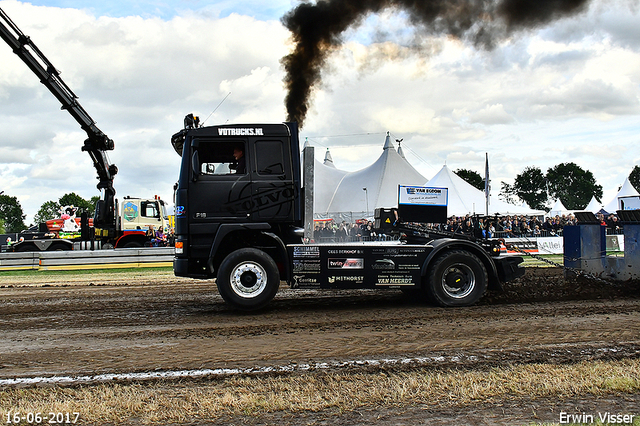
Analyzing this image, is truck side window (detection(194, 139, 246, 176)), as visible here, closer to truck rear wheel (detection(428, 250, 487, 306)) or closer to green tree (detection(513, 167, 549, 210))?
truck rear wheel (detection(428, 250, 487, 306))

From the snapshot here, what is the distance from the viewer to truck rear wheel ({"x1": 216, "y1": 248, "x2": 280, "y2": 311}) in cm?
753

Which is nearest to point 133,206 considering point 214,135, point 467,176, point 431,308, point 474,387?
point 214,135

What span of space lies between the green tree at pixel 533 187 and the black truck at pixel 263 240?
115 meters

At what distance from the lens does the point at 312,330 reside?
21.3 feet

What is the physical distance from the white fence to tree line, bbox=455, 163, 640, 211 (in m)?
100

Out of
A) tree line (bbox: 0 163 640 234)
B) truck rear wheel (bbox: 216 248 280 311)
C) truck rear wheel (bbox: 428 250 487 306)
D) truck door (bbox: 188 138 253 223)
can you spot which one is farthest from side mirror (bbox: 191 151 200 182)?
tree line (bbox: 0 163 640 234)

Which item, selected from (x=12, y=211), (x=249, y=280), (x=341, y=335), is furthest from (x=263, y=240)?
(x=12, y=211)

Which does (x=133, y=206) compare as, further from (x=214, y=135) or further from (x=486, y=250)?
(x=486, y=250)

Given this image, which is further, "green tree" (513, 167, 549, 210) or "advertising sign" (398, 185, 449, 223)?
"green tree" (513, 167, 549, 210)

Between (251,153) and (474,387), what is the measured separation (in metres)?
4.99

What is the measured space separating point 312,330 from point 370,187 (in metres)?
32.3

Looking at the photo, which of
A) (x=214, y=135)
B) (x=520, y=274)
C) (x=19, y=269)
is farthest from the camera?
(x=19, y=269)

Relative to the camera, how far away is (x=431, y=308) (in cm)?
801

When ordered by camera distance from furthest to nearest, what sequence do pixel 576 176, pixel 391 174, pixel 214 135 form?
pixel 576 176
pixel 391 174
pixel 214 135
